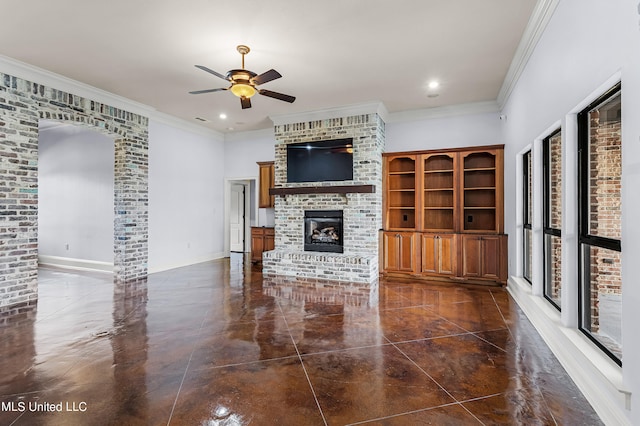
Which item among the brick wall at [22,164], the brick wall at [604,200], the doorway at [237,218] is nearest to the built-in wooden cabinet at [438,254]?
the brick wall at [604,200]

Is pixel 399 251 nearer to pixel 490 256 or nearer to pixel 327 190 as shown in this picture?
pixel 490 256

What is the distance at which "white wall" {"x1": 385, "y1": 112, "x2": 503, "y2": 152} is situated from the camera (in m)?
5.97

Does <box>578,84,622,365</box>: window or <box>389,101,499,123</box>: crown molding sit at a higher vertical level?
<box>389,101,499,123</box>: crown molding

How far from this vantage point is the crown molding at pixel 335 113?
237 inches

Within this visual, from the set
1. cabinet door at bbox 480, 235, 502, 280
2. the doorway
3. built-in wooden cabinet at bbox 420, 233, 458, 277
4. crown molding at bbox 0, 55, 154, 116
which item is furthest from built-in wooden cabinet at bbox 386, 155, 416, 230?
the doorway

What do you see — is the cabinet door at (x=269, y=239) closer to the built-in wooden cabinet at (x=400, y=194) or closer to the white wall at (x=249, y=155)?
the white wall at (x=249, y=155)

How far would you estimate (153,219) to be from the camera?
21.6 feet

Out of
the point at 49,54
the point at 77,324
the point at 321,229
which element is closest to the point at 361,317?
the point at 321,229

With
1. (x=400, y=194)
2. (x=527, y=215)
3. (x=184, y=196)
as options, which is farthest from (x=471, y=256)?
(x=184, y=196)

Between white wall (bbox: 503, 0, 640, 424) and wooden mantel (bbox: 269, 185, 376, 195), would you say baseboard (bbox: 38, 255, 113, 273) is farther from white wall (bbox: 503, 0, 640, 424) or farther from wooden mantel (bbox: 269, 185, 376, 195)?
white wall (bbox: 503, 0, 640, 424)

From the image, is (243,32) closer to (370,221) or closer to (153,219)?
(370,221)

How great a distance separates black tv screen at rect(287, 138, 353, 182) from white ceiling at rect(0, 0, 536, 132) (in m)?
1.05

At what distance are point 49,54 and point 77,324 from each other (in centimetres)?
332

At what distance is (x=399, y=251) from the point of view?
620 centimetres
